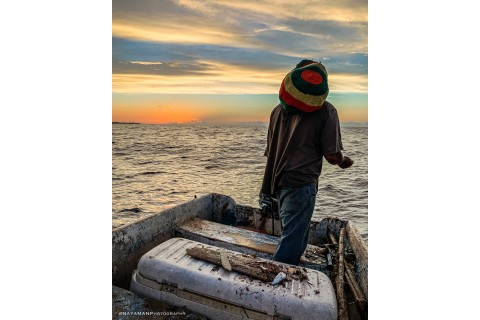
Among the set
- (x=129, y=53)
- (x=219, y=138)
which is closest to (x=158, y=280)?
(x=129, y=53)

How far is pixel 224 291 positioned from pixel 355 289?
1143 mm

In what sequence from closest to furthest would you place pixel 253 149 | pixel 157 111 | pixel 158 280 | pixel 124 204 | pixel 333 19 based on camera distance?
1. pixel 158 280
2. pixel 333 19
3. pixel 157 111
4. pixel 124 204
5. pixel 253 149

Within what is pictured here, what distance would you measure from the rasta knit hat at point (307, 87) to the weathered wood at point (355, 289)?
4.78 feet

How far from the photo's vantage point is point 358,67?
3137 mm

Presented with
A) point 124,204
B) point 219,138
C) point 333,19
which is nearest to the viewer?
point 333,19

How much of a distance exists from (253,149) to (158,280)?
6945mm

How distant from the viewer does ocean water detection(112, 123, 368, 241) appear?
16.3 feet

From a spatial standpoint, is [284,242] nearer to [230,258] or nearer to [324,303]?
[230,258]

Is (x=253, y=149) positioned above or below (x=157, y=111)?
below

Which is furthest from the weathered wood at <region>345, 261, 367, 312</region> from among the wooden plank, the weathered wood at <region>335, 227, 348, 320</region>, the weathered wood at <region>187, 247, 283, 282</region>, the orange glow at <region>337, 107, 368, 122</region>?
the orange glow at <region>337, 107, 368, 122</region>

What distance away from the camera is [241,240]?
3.69 meters

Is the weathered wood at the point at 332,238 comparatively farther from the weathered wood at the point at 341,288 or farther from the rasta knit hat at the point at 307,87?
the rasta knit hat at the point at 307,87

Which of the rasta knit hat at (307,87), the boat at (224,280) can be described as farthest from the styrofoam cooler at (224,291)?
the rasta knit hat at (307,87)
